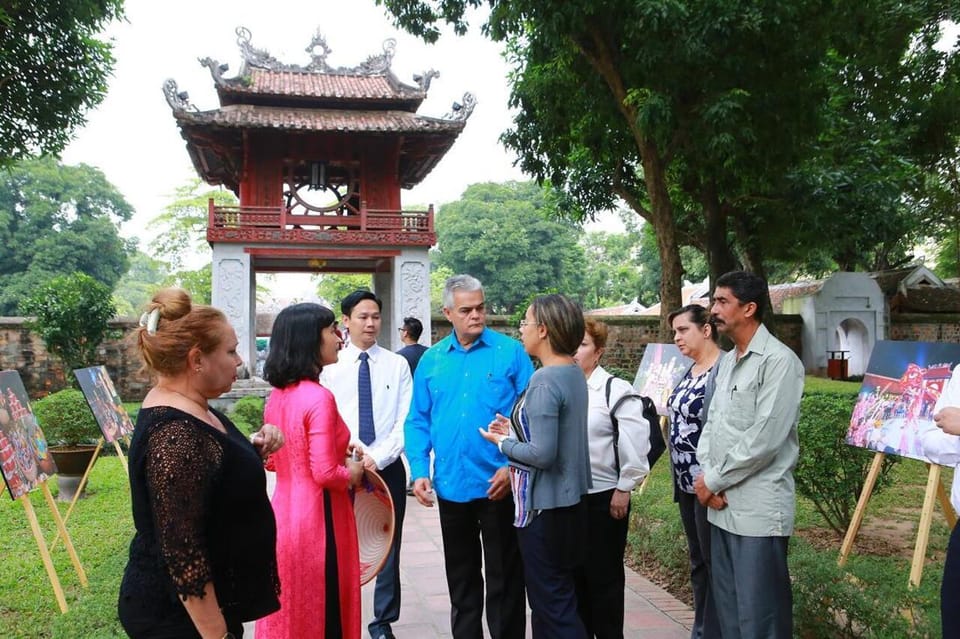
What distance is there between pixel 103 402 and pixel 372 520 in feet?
12.8

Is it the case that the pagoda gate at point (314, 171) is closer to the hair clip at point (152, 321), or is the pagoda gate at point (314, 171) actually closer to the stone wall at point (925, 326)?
the hair clip at point (152, 321)

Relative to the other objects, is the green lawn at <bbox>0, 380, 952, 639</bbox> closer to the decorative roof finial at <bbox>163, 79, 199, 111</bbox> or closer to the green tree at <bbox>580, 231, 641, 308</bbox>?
the decorative roof finial at <bbox>163, 79, 199, 111</bbox>

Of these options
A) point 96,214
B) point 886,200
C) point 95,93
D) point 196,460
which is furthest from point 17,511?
point 96,214

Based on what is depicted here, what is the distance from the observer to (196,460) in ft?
5.75

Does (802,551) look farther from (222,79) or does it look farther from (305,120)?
(222,79)

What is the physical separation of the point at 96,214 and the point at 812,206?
33.7 meters

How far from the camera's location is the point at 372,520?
320cm

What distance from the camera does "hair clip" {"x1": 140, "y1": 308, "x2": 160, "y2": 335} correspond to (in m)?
1.87

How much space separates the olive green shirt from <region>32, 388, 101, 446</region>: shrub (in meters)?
7.07

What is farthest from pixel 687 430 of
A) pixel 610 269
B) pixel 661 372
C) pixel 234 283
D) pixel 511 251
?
pixel 610 269

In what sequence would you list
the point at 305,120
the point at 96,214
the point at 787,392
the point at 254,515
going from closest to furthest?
the point at 254,515
the point at 787,392
the point at 305,120
the point at 96,214

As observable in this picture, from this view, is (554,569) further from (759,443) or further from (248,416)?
(248,416)

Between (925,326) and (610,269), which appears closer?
(925,326)

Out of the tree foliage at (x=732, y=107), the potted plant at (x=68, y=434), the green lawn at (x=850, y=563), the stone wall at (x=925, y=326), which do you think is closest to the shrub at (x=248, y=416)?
the potted plant at (x=68, y=434)
